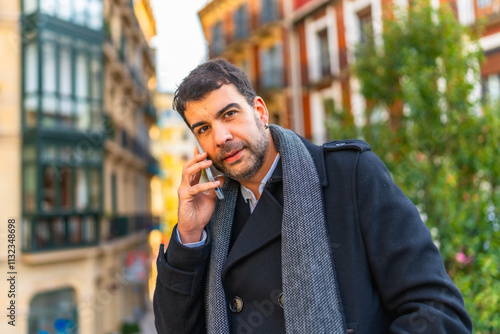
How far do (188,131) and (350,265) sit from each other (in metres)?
12.8

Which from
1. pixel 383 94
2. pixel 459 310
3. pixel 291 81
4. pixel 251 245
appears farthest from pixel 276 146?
pixel 291 81

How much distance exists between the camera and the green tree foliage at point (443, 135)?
398 cm

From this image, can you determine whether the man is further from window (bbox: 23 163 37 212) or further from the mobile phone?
window (bbox: 23 163 37 212)

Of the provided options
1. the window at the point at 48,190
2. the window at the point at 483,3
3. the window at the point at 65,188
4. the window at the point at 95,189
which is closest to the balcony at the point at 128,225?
the window at the point at 95,189

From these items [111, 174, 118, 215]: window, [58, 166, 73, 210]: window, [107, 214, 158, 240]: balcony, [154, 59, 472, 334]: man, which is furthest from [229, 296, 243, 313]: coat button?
[111, 174, 118, 215]: window

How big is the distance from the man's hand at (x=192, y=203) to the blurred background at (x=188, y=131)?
85 centimetres

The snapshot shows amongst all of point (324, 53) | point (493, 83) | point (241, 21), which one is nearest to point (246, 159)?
point (493, 83)

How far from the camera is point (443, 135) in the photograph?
473cm

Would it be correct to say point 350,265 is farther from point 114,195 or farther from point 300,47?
point 300,47

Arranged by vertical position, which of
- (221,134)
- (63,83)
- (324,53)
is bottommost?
(221,134)

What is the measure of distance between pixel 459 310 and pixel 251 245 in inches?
27.4

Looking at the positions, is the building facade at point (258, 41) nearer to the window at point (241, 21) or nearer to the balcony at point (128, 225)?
the window at point (241, 21)

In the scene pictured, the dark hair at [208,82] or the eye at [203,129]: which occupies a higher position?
the dark hair at [208,82]

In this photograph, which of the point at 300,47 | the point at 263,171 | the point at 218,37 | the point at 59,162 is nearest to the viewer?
the point at 263,171
